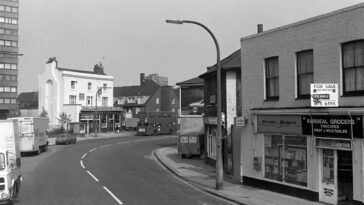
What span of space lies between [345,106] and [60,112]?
240 ft

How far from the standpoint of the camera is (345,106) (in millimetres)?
15562

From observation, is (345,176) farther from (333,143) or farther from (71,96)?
(71,96)

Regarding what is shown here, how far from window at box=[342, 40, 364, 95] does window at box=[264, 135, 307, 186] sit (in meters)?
2.99

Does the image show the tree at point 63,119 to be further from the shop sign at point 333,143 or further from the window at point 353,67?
the window at point 353,67

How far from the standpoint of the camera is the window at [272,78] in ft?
65.3

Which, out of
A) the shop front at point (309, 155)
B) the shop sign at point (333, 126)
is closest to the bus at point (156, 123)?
the shop front at point (309, 155)

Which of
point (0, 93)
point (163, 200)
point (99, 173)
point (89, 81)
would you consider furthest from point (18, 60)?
point (163, 200)

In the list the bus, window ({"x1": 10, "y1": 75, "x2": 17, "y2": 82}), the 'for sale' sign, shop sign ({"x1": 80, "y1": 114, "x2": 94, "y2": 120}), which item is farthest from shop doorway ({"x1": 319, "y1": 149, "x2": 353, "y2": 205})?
window ({"x1": 10, "y1": 75, "x2": 17, "y2": 82})

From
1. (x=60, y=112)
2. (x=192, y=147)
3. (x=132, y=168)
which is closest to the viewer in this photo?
(x=132, y=168)

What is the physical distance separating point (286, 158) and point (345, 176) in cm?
331

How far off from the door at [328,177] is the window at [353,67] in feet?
7.69

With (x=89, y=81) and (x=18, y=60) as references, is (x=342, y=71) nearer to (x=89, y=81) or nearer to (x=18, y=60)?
(x=89, y=81)

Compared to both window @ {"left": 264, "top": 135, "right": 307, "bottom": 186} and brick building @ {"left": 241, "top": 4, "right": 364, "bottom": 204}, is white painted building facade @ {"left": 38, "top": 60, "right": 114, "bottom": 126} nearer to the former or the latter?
brick building @ {"left": 241, "top": 4, "right": 364, "bottom": 204}

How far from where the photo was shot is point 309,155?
57.0ft
